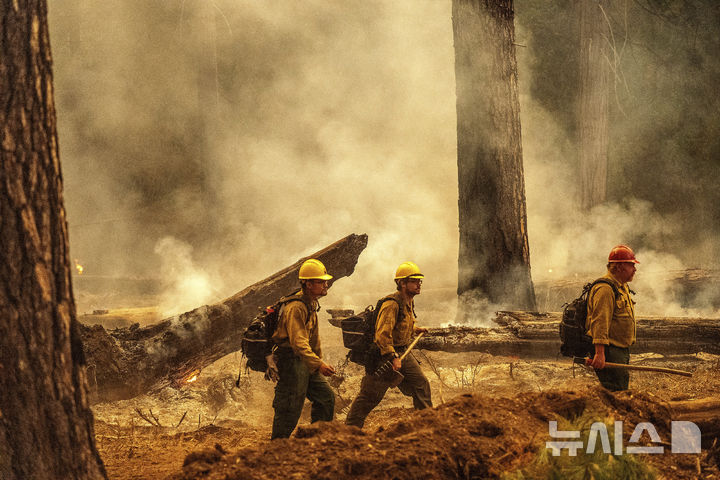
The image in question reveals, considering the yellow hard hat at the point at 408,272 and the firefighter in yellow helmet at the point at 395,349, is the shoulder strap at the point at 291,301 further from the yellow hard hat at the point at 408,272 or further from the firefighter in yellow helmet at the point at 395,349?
the yellow hard hat at the point at 408,272

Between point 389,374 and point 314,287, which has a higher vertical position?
point 314,287

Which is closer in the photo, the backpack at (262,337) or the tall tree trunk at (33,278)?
the tall tree trunk at (33,278)

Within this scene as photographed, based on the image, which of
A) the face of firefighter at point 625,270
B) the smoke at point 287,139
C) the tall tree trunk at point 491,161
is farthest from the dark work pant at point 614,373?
the smoke at point 287,139

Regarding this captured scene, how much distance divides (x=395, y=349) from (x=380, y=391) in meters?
0.47

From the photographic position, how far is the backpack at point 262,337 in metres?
5.12

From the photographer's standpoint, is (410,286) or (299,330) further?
(410,286)

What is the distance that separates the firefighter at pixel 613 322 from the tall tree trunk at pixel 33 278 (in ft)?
13.9

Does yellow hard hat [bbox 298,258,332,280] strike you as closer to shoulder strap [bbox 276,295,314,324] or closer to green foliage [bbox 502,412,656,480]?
shoulder strap [bbox 276,295,314,324]

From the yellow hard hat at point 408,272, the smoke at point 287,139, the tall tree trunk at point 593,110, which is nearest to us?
the yellow hard hat at point 408,272

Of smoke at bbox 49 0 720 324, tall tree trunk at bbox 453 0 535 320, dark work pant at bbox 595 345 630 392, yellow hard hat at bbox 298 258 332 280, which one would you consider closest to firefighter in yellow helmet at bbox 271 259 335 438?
yellow hard hat at bbox 298 258 332 280

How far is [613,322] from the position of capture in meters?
5.43

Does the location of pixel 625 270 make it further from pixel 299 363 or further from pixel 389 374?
pixel 299 363

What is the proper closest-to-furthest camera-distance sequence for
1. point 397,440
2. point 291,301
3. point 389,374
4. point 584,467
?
point 584,467 → point 397,440 → point 291,301 → point 389,374

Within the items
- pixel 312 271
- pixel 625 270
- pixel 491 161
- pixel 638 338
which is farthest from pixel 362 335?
pixel 491 161
